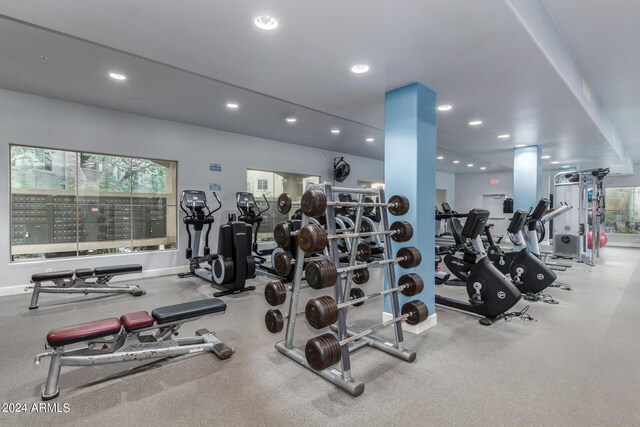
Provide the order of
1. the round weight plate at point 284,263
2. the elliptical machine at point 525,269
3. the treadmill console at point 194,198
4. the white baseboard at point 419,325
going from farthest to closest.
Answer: the treadmill console at point 194,198
the elliptical machine at point 525,269
the white baseboard at point 419,325
the round weight plate at point 284,263

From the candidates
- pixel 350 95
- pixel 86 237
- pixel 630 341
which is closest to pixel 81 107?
pixel 86 237

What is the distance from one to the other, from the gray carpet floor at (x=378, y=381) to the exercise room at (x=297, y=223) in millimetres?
19

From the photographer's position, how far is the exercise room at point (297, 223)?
219 centimetres

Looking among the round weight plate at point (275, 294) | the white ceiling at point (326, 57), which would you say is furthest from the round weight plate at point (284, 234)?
the white ceiling at point (326, 57)

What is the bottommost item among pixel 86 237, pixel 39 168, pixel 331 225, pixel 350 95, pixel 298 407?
pixel 298 407

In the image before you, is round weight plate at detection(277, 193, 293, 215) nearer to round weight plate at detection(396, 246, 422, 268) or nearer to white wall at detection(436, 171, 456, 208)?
round weight plate at detection(396, 246, 422, 268)

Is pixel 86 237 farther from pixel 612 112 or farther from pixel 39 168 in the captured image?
pixel 612 112

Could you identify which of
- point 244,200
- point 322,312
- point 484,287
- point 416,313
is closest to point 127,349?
point 322,312

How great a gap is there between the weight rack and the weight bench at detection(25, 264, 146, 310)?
3.11 m

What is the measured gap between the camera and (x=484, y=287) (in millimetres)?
3682

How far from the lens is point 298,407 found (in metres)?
2.10

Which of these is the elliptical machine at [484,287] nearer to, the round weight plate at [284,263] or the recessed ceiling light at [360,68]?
the recessed ceiling light at [360,68]

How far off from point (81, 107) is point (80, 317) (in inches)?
136

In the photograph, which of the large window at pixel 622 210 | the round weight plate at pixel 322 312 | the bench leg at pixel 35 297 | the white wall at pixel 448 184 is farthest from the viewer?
the white wall at pixel 448 184
